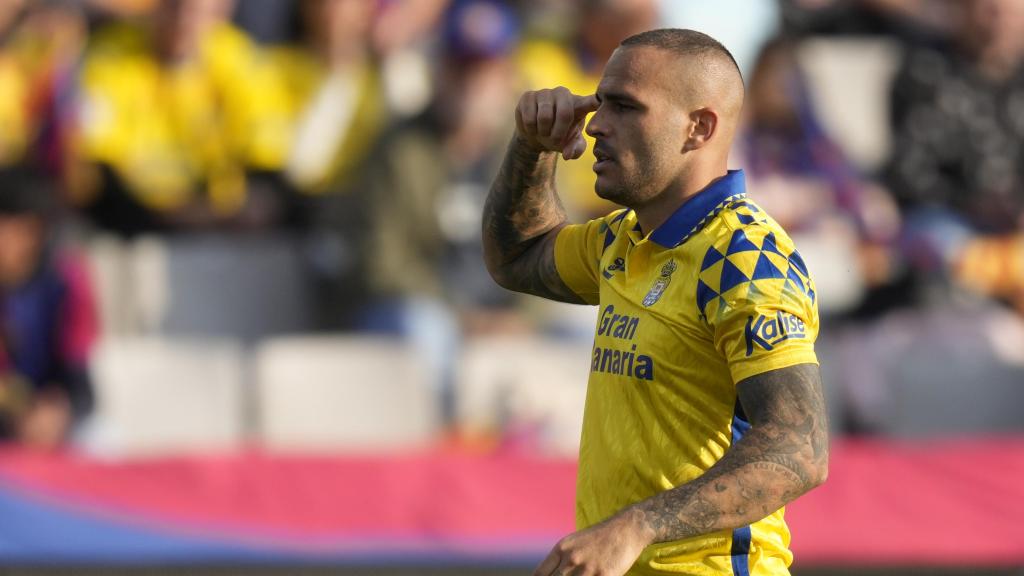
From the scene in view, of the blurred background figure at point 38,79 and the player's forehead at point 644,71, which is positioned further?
the blurred background figure at point 38,79

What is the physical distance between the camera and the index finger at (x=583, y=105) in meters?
3.55

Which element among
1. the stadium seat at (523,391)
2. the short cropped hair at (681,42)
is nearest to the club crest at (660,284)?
the short cropped hair at (681,42)

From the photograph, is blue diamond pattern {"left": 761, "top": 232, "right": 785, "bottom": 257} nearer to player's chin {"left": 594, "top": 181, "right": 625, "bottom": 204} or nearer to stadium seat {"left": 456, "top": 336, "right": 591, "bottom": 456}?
player's chin {"left": 594, "top": 181, "right": 625, "bottom": 204}

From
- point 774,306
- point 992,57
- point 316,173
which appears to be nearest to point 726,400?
point 774,306

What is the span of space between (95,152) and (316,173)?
3.94 ft

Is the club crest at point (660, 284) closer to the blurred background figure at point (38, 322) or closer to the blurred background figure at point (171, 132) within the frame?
the blurred background figure at point (38, 322)

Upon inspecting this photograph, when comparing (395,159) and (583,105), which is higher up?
(395,159)

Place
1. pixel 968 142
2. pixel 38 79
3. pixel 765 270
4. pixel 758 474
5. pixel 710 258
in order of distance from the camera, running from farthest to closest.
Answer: pixel 968 142, pixel 38 79, pixel 710 258, pixel 765 270, pixel 758 474

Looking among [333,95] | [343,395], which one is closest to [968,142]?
[333,95]

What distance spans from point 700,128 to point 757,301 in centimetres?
51

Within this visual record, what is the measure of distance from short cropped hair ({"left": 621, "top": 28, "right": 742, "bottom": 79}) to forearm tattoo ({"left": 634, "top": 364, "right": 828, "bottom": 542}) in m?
0.78

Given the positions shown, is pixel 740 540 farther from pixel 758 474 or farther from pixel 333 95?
pixel 333 95

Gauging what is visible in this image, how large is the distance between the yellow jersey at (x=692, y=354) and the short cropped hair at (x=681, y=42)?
297 millimetres

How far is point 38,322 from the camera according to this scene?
7812 millimetres
